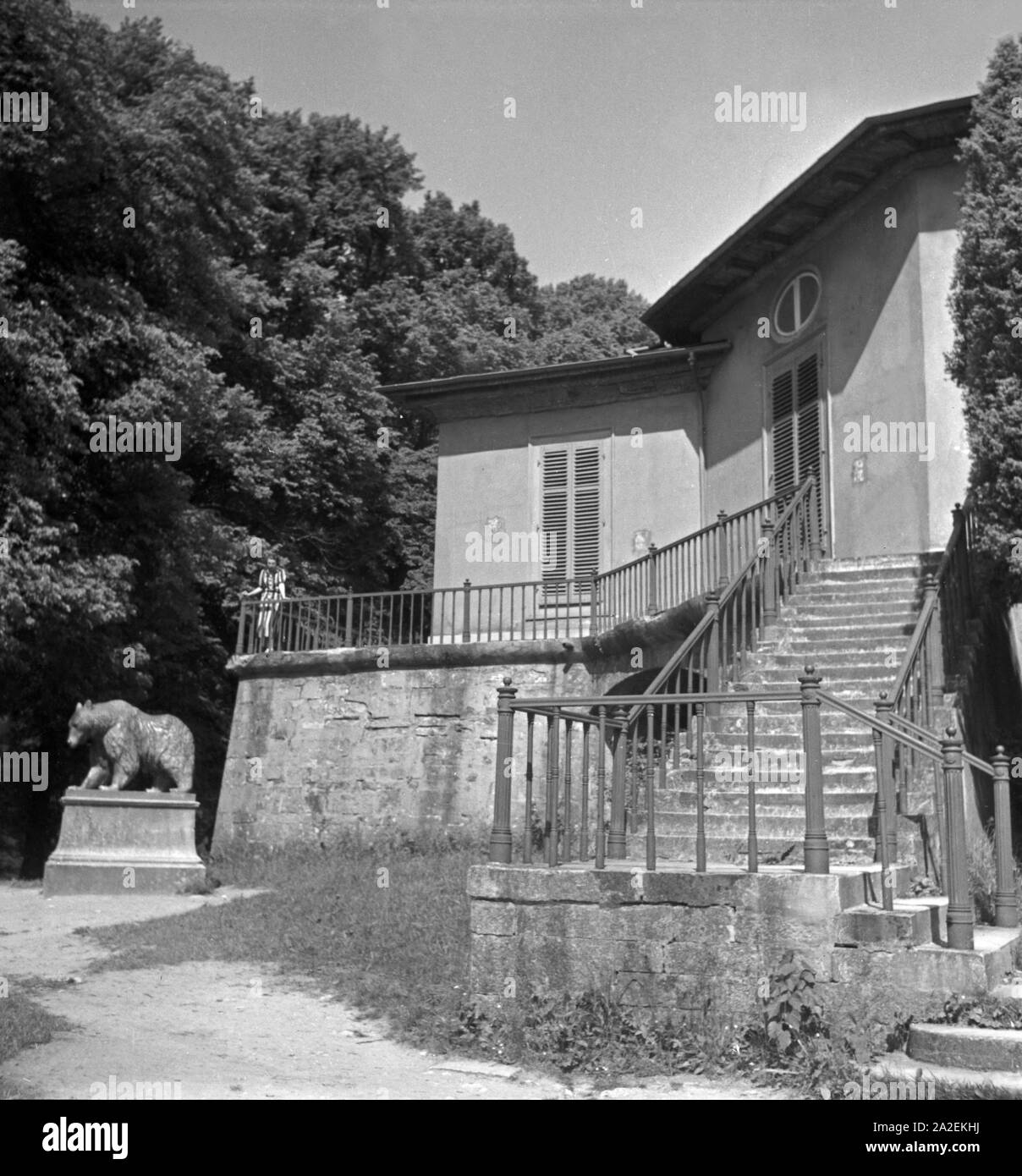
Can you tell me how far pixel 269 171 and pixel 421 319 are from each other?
4103 mm

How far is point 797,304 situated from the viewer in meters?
15.5

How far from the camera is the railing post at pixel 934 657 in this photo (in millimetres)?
9730

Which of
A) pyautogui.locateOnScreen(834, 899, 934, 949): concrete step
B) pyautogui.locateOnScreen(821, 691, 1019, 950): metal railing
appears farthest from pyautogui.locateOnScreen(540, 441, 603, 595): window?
pyautogui.locateOnScreen(834, 899, 934, 949): concrete step

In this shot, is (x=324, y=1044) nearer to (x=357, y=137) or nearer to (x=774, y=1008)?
(x=774, y=1008)

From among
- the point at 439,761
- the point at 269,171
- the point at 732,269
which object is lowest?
the point at 439,761

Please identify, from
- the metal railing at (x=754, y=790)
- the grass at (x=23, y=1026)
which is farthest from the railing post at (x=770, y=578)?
the grass at (x=23, y=1026)

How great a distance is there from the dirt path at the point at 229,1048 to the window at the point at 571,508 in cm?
973

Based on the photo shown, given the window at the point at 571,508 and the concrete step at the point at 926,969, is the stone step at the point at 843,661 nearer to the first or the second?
the concrete step at the point at 926,969

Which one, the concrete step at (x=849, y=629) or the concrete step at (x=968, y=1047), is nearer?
the concrete step at (x=968, y=1047)

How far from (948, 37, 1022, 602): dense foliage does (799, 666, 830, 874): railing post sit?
431 cm

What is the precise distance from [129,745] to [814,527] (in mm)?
8030

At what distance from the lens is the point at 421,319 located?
25703 mm
